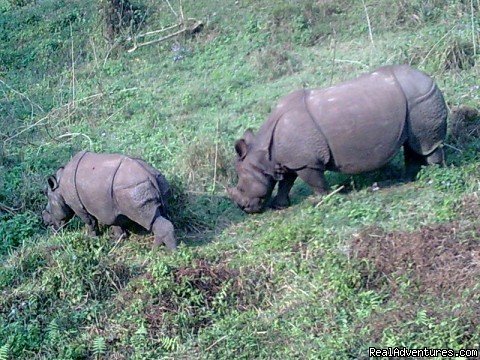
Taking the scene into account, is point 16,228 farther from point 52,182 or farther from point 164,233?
point 164,233

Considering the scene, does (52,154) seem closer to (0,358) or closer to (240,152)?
(240,152)

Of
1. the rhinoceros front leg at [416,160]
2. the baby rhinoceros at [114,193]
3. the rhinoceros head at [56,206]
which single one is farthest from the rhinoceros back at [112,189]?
the rhinoceros front leg at [416,160]

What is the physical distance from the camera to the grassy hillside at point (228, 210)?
22.7 feet

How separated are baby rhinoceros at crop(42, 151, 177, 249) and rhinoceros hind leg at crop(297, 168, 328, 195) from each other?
56.8 inches

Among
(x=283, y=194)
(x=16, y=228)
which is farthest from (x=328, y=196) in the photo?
(x=16, y=228)

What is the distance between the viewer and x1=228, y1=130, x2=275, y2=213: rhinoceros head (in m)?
9.20

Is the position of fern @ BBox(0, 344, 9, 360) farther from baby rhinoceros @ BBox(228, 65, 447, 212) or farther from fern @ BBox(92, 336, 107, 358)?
baby rhinoceros @ BBox(228, 65, 447, 212)

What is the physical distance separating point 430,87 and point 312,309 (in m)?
2.99

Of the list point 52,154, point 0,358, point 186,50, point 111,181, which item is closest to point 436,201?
point 111,181

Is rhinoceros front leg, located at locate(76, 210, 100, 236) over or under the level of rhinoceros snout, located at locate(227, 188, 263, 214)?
over

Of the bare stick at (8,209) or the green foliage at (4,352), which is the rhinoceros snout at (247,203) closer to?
the bare stick at (8,209)

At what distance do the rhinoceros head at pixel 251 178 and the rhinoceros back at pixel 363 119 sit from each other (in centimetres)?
77

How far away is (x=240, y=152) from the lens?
9.36m

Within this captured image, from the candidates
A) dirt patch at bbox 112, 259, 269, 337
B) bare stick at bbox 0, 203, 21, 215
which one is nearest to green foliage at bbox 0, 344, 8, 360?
dirt patch at bbox 112, 259, 269, 337
